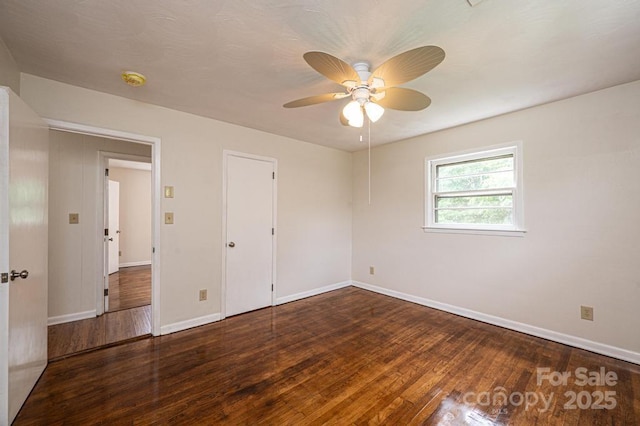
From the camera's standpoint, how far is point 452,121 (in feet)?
10.5

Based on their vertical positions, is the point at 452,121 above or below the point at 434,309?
above

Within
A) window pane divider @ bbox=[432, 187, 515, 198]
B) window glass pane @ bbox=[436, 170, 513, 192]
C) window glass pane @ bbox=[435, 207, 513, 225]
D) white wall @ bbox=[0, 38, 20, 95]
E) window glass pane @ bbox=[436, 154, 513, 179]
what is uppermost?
white wall @ bbox=[0, 38, 20, 95]

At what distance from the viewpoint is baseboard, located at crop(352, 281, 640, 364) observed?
7.72 feet

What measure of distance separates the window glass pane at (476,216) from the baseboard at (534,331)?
1.12 meters

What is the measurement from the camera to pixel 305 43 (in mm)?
1750

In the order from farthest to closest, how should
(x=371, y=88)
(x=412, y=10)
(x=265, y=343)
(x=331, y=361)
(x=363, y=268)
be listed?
(x=363, y=268)
(x=265, y=343)
(x=331, y=361)
(x=371, y=88)
(x=412, y=10)

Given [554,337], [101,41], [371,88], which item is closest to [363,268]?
[554,337]

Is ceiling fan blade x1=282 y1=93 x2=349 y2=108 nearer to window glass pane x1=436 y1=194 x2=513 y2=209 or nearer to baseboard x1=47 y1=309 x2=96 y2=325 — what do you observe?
window glass pane x1=436 y1=194 x2=513 y2=209

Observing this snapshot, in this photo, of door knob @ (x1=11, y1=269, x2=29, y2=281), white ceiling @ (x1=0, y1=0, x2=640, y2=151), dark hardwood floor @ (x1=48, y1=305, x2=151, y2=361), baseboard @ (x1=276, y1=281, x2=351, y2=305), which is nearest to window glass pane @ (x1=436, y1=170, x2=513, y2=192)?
white ceiling @ (x1=0, y1=0, x2=640, y2=151)

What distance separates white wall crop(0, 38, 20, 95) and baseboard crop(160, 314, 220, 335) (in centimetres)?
243

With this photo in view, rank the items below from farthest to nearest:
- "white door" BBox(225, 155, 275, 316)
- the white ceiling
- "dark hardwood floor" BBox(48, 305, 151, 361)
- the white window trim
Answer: "white door" BBox(225, 155, 275, 316)
the white window trim
"dark hardwood floor" BBox(48, 305, 151, 361)
the white ceiling

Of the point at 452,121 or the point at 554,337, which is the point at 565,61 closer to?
the point at 452,121

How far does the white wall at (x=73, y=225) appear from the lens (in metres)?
3.03

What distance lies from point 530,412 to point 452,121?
285cm
